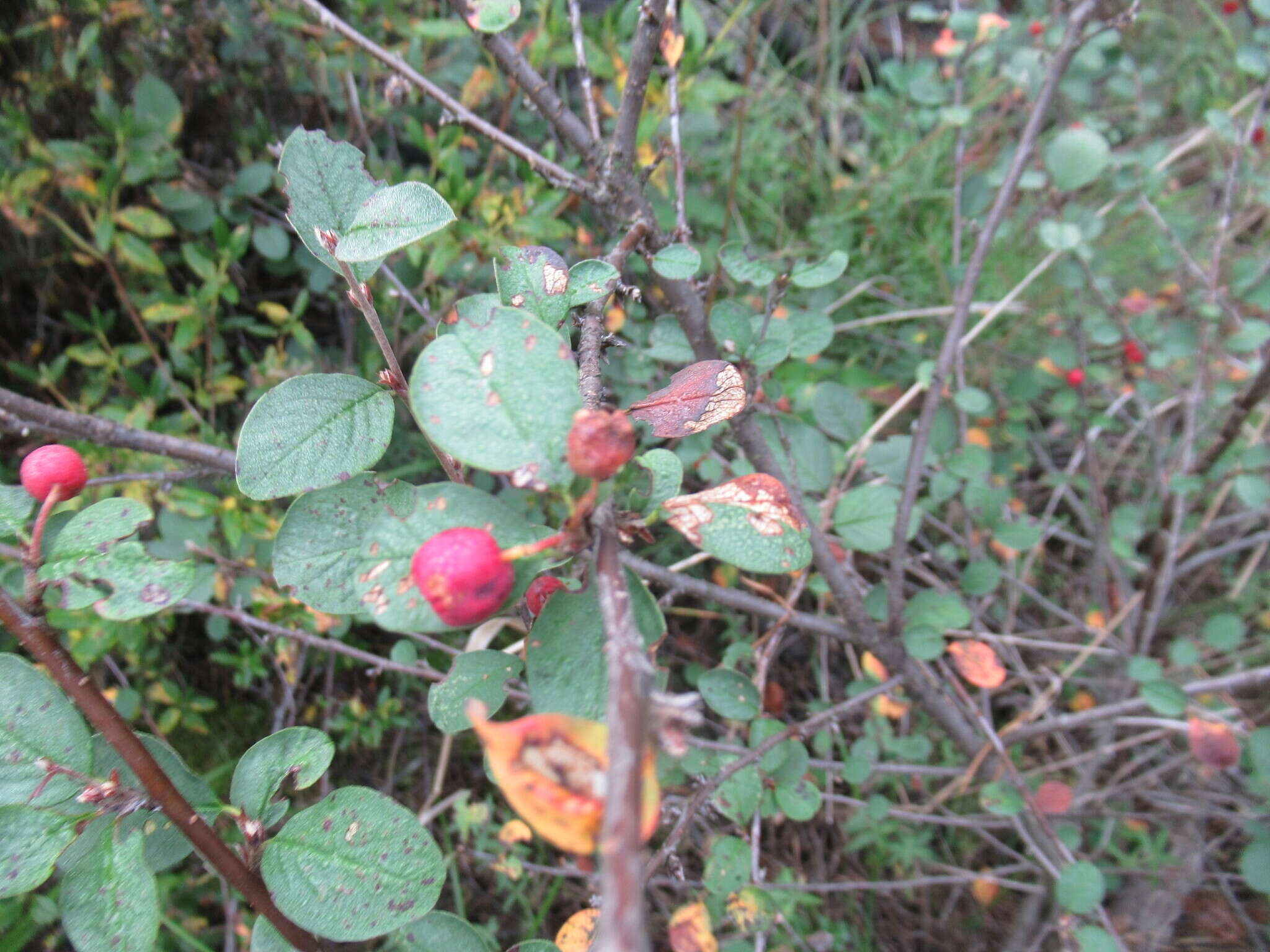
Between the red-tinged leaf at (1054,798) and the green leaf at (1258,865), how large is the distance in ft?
0.77

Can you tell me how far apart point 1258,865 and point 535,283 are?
1351 mm

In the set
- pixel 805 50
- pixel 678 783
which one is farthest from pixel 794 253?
pixel 805 50

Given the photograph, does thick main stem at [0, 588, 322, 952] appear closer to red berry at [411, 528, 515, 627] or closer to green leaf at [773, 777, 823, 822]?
red berry at [411, 528, 515, 627]

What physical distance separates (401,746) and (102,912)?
1.03 metres

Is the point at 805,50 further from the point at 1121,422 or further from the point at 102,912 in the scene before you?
the point at 102,912

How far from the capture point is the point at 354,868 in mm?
568

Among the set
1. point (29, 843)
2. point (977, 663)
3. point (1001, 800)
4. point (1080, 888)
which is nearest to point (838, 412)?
point (977, 663)

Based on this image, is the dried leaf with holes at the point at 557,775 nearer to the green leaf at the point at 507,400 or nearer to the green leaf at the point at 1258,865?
the green leaf at the point at 507,400

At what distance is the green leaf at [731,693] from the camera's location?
0.95 m

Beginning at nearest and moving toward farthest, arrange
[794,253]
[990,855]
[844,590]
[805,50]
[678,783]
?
[844,590] < [678,783] < [794,253] < [990,855] < [805,50]

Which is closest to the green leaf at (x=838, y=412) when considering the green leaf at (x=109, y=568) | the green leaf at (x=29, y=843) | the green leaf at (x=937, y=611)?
the green leaf at (x=937, y=611)

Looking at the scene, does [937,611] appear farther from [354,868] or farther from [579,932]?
[354,868]

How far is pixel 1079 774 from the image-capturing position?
1575 millimetres

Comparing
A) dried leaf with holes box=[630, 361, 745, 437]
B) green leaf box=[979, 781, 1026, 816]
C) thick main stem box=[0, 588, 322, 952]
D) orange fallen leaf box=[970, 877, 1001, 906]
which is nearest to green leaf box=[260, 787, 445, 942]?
thick main stem box=[0, 588, 322, 952]
